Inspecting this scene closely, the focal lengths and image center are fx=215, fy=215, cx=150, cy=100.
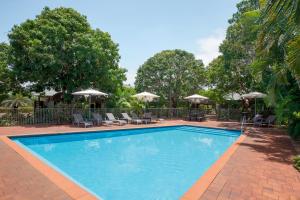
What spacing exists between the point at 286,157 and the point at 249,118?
1423 cm

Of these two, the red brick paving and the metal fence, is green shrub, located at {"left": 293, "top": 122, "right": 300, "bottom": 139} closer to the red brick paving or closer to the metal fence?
the red brick paving

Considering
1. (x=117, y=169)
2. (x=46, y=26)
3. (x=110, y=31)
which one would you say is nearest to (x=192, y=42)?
(x=110, y=31)

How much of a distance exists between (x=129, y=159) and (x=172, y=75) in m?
19.5

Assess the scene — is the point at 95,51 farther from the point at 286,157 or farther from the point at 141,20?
the point at 286,157

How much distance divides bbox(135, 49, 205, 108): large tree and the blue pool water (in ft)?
42.6

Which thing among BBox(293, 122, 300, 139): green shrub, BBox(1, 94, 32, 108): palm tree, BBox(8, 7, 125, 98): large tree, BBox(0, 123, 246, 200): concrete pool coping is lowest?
BBox(0, 123, 246, 200): concrete pool coping

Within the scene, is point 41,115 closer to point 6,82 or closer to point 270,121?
point 6,82

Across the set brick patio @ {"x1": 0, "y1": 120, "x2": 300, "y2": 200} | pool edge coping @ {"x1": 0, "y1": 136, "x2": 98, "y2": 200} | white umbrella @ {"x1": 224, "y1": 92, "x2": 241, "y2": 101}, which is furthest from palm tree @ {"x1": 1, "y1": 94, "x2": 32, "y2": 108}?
white umbrella @ {"x1": 224, "y1": 92, "x2": 241, "y2": 101}

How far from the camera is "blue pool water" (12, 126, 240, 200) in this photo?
575cm

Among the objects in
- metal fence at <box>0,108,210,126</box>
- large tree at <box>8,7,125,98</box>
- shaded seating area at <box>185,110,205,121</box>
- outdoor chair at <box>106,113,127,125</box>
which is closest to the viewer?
metal fence at <box>0,108,210,126</box>

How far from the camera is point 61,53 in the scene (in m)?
15.4

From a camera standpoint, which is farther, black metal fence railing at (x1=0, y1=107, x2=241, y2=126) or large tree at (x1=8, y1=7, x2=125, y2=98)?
large tree at (x1=8, y1=7, x2=125, y2=98)

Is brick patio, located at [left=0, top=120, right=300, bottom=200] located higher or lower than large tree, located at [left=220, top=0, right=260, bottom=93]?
lower

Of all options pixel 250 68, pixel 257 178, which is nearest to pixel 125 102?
pixel 250 68
